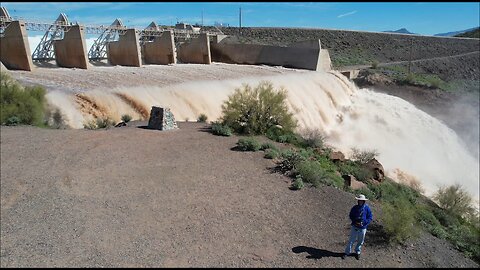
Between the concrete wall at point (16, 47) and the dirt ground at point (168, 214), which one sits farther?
the concrete wall at point (16, 47)

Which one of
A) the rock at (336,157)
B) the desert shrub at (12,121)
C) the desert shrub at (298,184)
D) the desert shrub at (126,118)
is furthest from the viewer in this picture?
the desert shrub at (126,118)

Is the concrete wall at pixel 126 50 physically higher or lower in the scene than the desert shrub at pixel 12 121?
higher

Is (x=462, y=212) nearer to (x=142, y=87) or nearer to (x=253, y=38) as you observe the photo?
(x=142, y=87)

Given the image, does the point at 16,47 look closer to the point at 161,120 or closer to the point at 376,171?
the point at 161,120

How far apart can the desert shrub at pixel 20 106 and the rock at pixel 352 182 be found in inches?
395

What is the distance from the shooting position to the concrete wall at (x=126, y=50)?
1156 inches

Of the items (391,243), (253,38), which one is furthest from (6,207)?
(253,38)

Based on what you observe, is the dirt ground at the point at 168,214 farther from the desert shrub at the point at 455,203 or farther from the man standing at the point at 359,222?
the desert shrub at the point at 455,203

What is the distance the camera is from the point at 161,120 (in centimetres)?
1403

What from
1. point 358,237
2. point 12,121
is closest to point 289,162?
point 358,237

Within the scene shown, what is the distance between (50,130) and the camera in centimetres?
1304

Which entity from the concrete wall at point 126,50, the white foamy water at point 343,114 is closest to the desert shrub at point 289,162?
the white foamy water at point 343,114

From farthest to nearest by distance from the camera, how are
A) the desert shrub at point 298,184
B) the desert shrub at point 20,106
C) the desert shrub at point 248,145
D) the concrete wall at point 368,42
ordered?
the concrete wall at point 368,42 → the desert shrub at point 20,106 → the desert shrub at point 248,145 → the desert shrub at point 298,184

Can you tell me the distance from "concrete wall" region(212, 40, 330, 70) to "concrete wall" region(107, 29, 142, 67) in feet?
38.2
